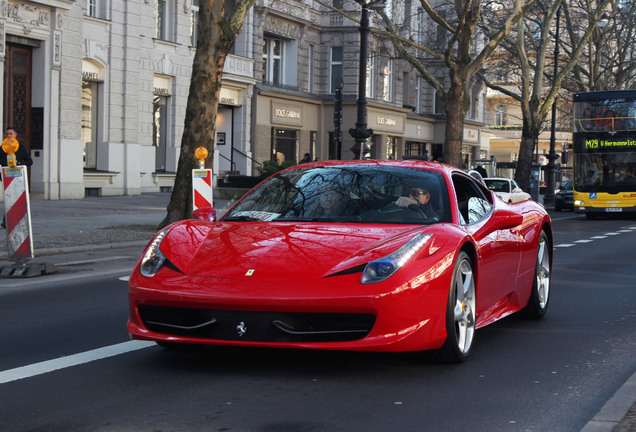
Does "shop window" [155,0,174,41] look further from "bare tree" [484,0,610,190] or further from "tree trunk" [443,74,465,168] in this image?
"bare tree" [484,0,610,190]

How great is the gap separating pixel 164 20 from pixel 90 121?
5460 mm

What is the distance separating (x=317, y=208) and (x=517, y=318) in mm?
2617

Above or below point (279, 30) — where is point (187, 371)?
below

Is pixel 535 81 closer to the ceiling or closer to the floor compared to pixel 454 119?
closer to the ceiling

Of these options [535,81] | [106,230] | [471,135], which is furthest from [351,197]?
[471,135]

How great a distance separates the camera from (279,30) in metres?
41.2

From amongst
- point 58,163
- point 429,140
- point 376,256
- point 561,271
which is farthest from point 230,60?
point 376,256

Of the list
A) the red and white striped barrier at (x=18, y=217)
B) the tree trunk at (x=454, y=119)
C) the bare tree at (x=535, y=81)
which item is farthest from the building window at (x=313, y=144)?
the red and white striped barrier at (x=18, y=217)

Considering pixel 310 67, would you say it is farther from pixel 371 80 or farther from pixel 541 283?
pixel 541 283

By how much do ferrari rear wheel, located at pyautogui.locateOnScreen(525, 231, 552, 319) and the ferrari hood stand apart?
7.65 feet

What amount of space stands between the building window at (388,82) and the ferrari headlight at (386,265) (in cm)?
4373

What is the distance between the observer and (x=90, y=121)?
30688 mm

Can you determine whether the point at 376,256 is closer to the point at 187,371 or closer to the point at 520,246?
the point at 187,371

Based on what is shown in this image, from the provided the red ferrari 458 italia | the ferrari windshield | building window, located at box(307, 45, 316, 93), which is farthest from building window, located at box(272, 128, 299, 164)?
the red ferrari 458 italia
